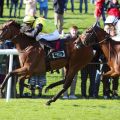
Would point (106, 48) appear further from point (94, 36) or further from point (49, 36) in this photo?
point (49, 36)

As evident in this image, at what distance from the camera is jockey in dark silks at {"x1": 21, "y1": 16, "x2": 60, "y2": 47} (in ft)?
51.1

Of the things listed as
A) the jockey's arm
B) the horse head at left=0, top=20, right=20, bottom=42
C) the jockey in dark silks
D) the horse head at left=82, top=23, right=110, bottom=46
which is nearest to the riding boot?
the jockey in dark silks

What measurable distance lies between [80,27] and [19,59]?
11.9m

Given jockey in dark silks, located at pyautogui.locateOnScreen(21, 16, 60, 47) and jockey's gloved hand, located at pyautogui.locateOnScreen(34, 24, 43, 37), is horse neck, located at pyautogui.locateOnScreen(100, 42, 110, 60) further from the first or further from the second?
jockey's gloved hand, located at pyautogui.locateOnScreen(34, 24, 43, 37)

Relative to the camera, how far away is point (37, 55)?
15906 millimetres

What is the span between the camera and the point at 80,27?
2798 centimetres

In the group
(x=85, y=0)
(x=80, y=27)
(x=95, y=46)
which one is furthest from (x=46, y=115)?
(x=85, y=0)

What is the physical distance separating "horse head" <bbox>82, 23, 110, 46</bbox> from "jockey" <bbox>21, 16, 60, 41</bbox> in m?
0.70

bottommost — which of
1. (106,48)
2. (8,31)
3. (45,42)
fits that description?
(106,48)

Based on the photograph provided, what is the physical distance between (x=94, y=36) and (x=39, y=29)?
138cm

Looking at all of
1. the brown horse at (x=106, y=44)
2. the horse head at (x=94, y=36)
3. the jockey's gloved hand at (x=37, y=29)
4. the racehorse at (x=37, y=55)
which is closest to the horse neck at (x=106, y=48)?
the brown horse at (x=106, y=44)

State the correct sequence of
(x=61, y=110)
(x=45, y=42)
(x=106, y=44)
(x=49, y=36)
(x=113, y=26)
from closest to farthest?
1. (x=61, y=110)
2. (x=45, y=42)
3. (x=49, y=36)
4. (x=106, y=44)
5. (x=113, y=26)

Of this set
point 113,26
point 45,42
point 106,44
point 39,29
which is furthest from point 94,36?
point 113,26

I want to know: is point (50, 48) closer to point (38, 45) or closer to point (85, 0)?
point (38, 45)
